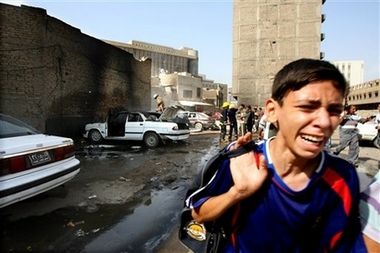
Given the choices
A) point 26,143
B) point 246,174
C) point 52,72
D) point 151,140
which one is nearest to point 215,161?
point 246,174

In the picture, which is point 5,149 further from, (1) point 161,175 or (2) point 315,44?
(2) point 315,44

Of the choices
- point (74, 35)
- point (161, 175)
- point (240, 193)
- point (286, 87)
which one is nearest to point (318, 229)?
point (240, 193)

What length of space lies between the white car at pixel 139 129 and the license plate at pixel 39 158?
7.82 metres

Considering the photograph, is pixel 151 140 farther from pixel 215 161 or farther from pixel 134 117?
pixel 215 161

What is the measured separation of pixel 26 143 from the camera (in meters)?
4.45

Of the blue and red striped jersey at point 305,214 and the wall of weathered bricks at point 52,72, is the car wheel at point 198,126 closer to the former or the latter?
the wall of weathered bricks at point 52,72

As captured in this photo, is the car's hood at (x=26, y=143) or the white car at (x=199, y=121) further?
the white car at (x=199, y=121)

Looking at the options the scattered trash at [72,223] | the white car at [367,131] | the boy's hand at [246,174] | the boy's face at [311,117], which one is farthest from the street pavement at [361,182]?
the white car at [367,131]

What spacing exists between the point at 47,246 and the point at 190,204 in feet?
9.79

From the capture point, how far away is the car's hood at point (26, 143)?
408cm

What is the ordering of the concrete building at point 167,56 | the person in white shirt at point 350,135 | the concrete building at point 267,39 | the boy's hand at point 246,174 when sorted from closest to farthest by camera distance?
the boy's hand at point 246,174 → the person in white shirt at point 350,135 → the concrete building at point 267,39 → the concrete building at point 167,56

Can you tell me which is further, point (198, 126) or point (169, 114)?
point (198, 126)

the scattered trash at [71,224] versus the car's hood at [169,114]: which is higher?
the car's hood at [169,114]

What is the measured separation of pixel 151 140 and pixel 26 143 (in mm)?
8274
